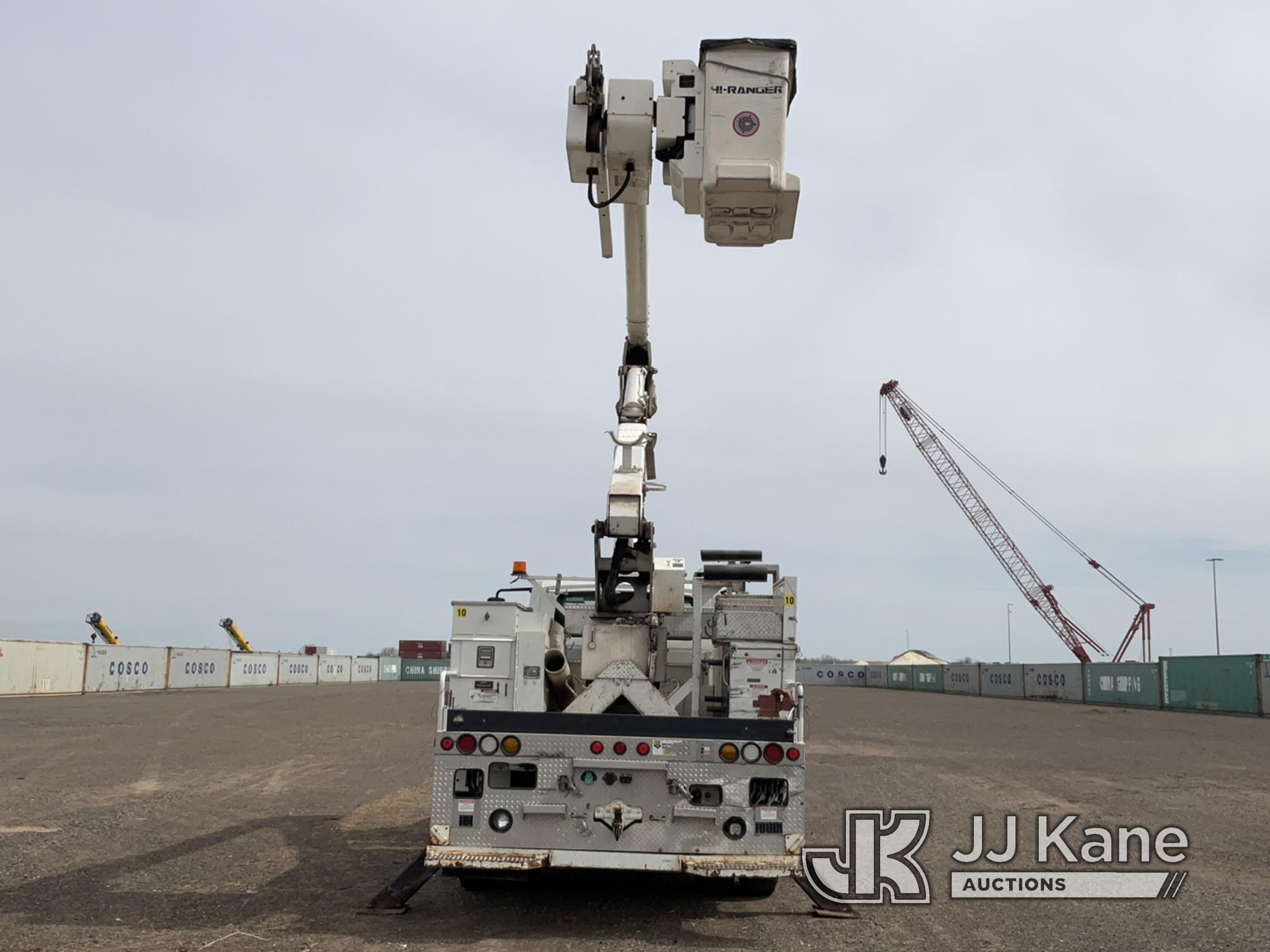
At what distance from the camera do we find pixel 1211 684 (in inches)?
1549

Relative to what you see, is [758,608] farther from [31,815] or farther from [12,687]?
[12,687]

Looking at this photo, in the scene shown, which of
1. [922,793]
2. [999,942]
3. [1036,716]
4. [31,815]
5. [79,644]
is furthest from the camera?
[79,644]

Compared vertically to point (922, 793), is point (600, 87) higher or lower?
higher

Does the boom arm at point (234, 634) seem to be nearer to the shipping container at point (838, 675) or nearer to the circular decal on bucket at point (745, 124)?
the shipping container at point (838, 675)

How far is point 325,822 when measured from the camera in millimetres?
11688

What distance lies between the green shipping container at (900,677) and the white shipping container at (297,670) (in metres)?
37.4

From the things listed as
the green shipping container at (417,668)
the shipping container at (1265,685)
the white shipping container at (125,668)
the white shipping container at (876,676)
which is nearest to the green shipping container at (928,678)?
the white shipping container at (876,676)

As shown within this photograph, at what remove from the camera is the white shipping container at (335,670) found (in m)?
68.3

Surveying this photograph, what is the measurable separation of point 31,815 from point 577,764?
7508 millimetres

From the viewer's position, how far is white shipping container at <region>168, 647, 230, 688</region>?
1948 inches

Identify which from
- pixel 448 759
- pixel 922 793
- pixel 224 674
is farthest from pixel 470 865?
pixel 224 674

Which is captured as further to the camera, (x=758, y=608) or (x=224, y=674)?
(x=224, y=674)

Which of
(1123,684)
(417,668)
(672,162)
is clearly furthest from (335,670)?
(672,162)

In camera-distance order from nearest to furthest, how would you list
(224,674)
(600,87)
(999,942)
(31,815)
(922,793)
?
(999,942), (600,87), (31,815), (922,793), (224,674)
